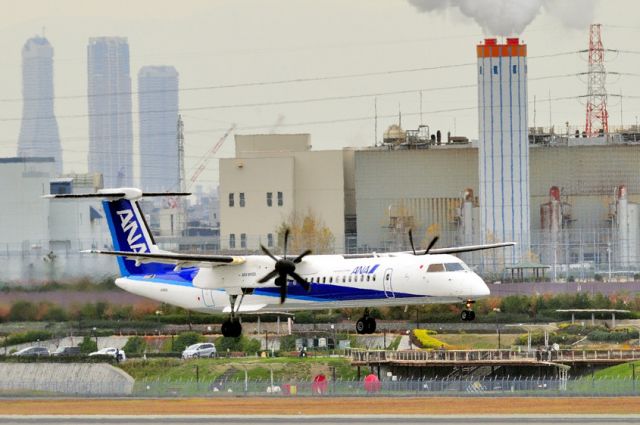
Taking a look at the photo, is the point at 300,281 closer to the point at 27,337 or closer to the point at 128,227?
the point at 128,227

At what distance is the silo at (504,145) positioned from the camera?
538 ft

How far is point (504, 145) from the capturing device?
167625 millimetres

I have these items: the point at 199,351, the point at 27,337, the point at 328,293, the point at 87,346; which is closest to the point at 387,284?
the point at 328,293

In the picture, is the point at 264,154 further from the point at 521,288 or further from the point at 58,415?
the point at 58,415

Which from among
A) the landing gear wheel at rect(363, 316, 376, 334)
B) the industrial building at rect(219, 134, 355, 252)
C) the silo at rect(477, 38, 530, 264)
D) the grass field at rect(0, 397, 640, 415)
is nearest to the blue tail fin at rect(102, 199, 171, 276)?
the grass field at rect(0, 397, 640, 415)

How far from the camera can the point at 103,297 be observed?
112m

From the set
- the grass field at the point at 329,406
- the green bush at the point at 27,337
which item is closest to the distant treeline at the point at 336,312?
the green bush at the point at 27,337

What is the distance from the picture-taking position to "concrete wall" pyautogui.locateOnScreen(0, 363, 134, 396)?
92.1 meters

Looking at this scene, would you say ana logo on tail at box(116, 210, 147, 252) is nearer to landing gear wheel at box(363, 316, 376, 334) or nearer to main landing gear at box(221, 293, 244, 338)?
main landing gear at box(221, 293, 244, 338)

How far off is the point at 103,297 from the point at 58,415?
35614 millimetres

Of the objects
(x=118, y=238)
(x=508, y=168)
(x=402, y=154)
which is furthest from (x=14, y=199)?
(x=118, y=238)

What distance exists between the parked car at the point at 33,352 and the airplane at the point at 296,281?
1343cm

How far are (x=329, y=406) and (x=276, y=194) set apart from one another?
10404cm

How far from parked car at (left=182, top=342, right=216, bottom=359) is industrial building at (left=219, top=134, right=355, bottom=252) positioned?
2872 inches
